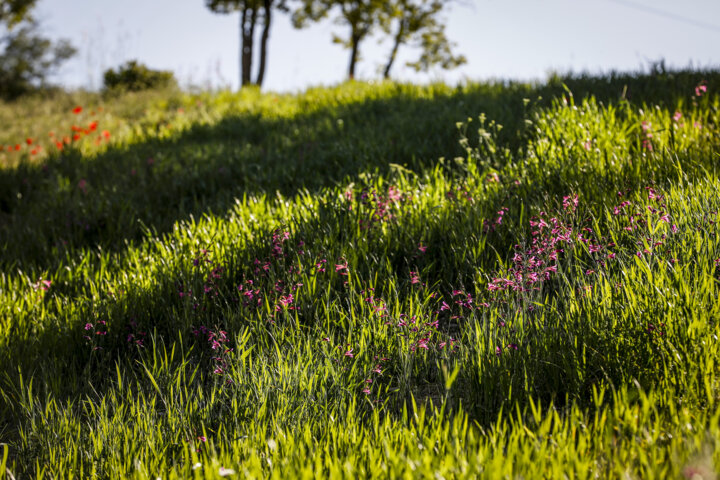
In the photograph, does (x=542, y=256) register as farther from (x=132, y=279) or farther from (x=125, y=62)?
(x=125, y=62)

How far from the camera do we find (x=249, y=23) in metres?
18.5

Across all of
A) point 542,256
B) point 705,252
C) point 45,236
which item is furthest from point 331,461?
point 45,236

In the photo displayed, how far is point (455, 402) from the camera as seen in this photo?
85.7 inches

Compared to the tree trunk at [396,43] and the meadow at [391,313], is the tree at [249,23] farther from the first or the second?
the meadow at [391,313]

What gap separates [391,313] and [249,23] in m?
18.1

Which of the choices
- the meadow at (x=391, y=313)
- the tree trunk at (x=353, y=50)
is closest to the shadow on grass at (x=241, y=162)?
the meadow at (x=391, y=313)

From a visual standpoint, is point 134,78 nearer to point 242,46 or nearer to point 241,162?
point 242,46

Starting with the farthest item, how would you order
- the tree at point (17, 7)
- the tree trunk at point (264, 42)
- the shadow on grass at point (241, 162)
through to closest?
the tree trunk at point (264, 42) < the tree at point (17, 7) < the shadow on grass at point (241, 162)

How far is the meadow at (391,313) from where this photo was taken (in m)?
1.83

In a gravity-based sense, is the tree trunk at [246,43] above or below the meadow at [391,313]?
above

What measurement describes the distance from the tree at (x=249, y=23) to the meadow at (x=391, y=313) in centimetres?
1294

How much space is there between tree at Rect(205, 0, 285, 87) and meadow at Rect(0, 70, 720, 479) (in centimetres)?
1294

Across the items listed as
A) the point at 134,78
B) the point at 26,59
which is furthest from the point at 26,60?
the point at 134,78

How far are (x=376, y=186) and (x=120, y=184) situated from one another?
3416mm
